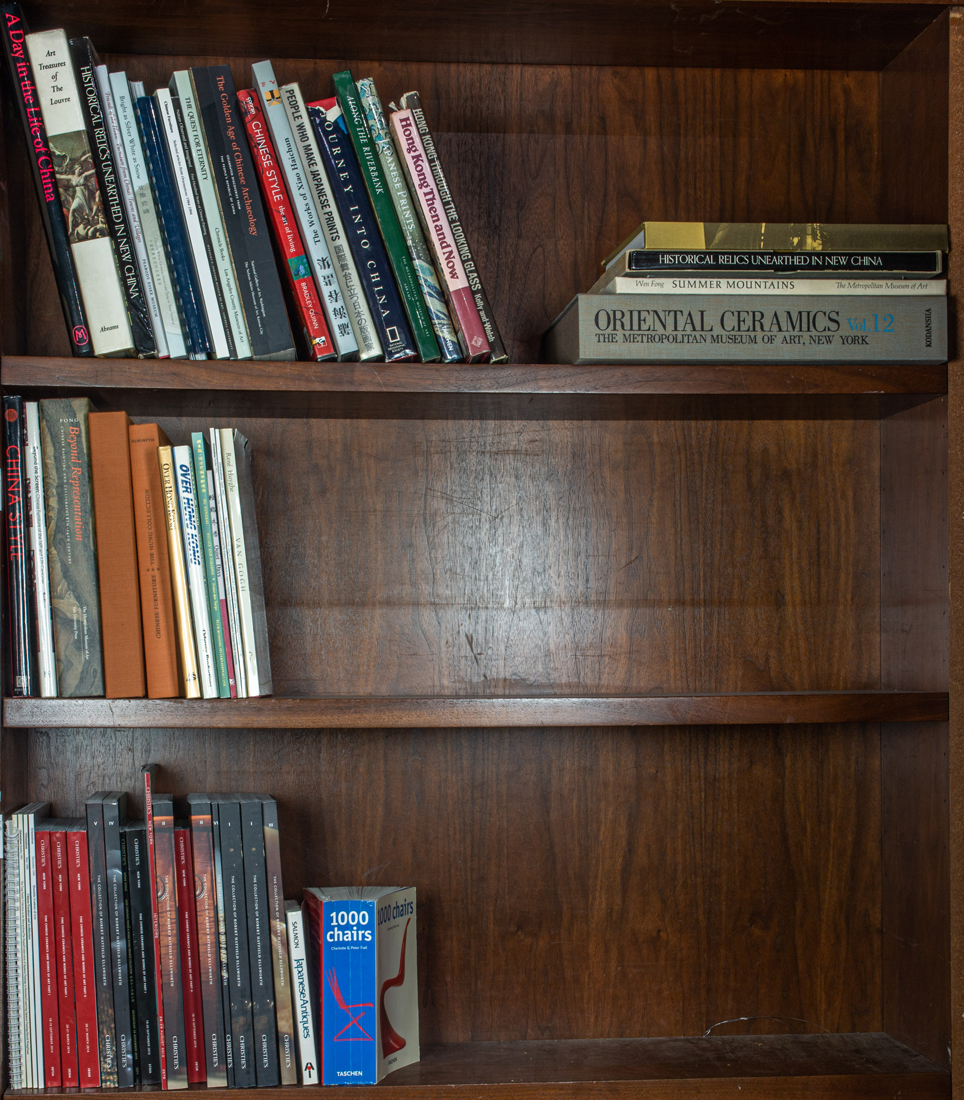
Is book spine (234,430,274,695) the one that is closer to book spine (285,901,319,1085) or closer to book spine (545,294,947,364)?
book spine (285,901,319,1085)

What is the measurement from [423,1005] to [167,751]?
0.48m

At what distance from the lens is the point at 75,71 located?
1.09m

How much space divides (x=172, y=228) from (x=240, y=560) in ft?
1.30

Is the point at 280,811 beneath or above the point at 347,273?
beneath

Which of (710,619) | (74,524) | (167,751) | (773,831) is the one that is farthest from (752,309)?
(167,751)

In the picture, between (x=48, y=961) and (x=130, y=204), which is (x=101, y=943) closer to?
(x=48, y=961)

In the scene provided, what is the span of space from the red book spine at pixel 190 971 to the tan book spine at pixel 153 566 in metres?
0.19

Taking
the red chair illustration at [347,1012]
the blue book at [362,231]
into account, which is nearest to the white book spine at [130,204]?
the blue book at [362,231]

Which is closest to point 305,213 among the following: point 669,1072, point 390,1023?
point 390,1023

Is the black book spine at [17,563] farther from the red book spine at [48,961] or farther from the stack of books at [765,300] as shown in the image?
the stack of books at [765,300]

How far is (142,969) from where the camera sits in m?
1.10

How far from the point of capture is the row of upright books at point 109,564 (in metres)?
1.08

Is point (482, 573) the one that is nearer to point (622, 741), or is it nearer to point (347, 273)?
point (622, 741)

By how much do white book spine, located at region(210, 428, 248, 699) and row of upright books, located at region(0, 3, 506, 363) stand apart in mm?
120
